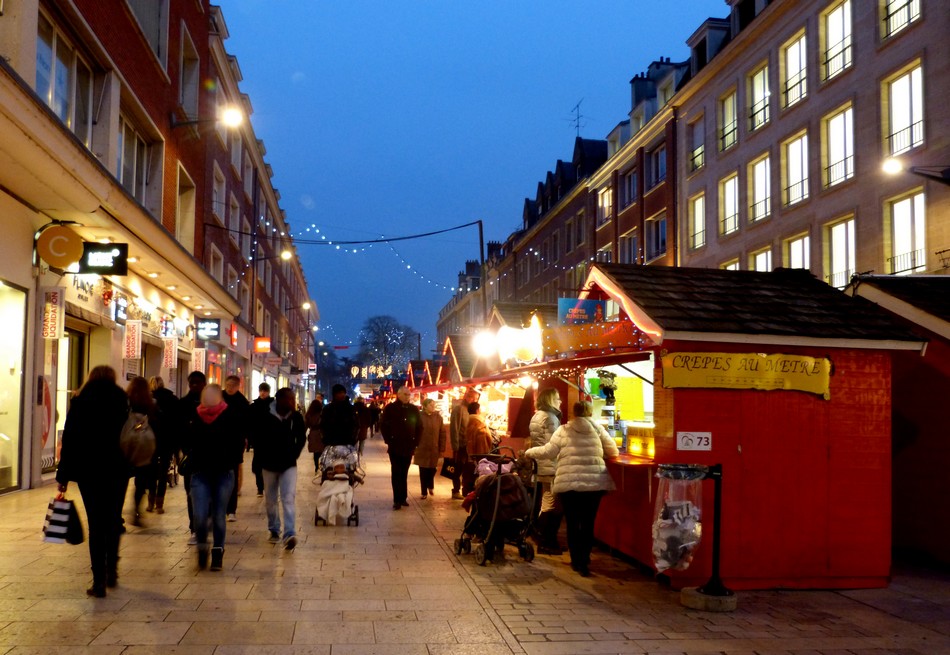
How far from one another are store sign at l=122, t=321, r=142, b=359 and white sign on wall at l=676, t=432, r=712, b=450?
40.3 feet

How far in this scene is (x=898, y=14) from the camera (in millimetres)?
19406

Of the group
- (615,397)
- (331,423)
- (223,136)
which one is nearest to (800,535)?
(615,397)

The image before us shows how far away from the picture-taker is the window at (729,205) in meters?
26.9

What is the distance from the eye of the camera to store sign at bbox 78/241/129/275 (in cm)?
1380

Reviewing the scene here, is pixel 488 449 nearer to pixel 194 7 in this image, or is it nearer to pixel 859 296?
pixel 859 296

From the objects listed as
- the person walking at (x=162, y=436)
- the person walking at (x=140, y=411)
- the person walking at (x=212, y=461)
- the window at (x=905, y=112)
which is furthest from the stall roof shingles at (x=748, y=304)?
the window at (x=905, y=112)

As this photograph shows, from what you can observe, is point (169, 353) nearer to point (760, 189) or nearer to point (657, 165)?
point (760, 189)

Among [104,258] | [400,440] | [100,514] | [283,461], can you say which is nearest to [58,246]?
[104,258]

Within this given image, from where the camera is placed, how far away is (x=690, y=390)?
26.3 ft

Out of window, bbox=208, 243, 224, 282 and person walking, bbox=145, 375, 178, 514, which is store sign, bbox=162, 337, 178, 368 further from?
person walking, bbox=145, 375, 178, 514

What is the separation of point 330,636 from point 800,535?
14.8 ft

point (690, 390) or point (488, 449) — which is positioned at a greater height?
point (690, 390)

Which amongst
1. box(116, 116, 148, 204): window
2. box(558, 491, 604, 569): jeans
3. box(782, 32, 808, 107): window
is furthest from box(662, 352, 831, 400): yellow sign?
box(782, 32, 808, 107): window

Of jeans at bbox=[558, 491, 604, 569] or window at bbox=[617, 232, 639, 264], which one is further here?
window at bbox=[617, 232, 639, 264]
